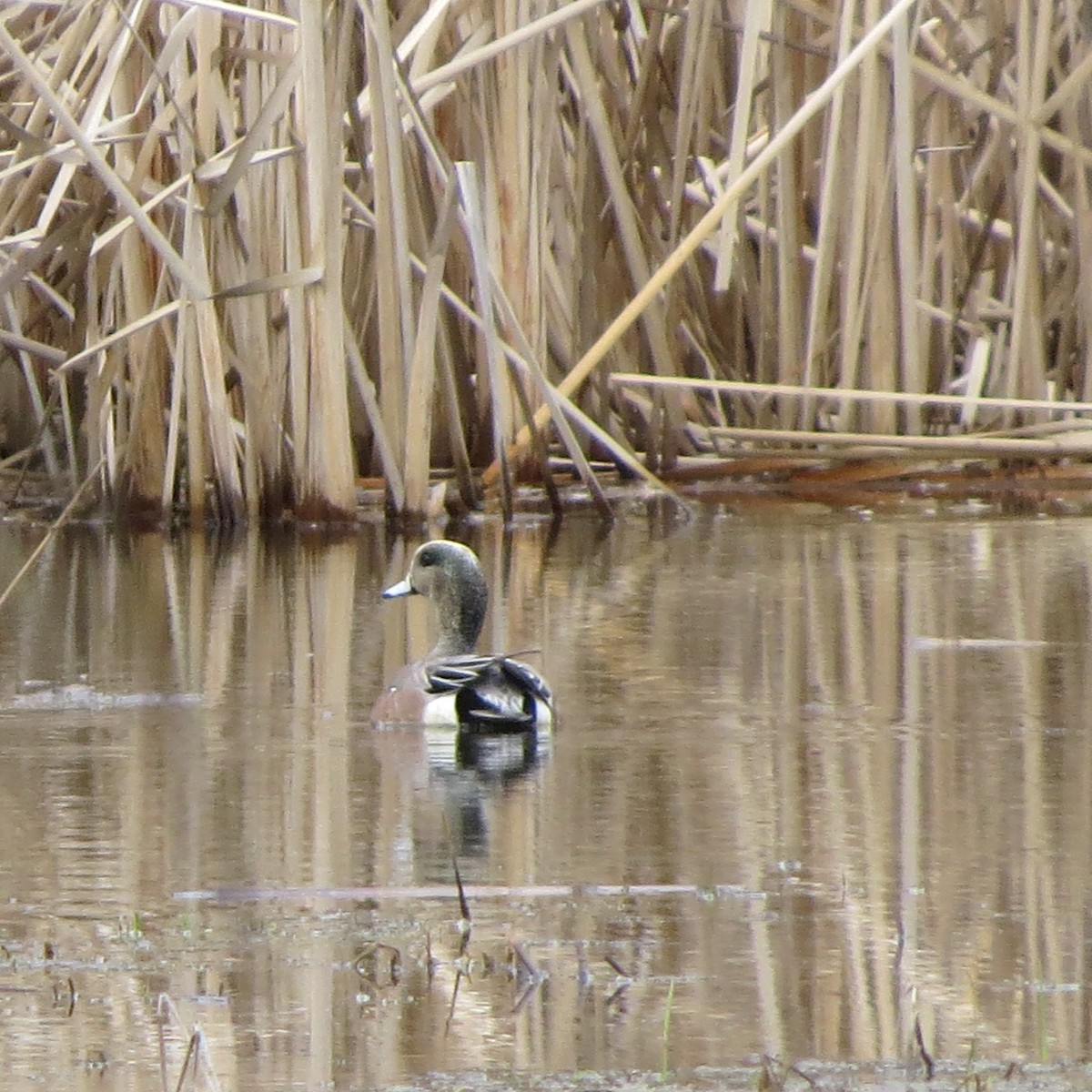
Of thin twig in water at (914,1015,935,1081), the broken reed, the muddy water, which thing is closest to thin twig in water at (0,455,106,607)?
the muddy water

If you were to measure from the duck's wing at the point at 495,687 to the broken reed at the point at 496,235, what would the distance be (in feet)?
9.75

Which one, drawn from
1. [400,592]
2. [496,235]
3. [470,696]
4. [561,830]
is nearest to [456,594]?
[400,592]

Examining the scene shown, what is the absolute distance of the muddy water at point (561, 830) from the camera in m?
3.11

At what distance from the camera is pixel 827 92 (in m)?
8.28

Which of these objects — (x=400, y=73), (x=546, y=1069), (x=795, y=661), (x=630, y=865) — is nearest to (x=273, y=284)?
(x=400, y=73)

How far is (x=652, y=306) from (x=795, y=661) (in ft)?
11.2

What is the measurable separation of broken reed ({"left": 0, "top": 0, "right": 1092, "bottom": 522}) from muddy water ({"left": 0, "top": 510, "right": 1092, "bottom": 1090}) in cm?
98

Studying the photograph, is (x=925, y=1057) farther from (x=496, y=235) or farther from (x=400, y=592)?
(x=496, y=235)

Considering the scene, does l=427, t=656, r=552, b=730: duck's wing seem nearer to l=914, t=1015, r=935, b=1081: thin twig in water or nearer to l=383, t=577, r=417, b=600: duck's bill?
l=383, t=577, r=417, b=600: duck's bill

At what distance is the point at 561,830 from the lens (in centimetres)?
438

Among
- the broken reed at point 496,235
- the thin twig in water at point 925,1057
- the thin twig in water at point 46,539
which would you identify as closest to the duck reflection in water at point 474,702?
the thin twig in water at point 46,539

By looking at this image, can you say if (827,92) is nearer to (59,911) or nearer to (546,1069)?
(59,911)

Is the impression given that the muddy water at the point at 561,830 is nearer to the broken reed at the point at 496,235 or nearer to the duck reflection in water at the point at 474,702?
the duck reflection in water at the point at 474,702

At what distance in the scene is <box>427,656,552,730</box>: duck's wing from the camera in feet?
17.6
